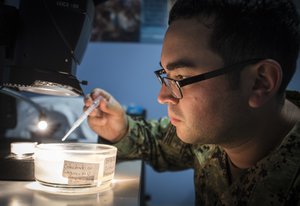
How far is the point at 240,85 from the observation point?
77 centimetres

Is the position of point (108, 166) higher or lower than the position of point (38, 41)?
lower

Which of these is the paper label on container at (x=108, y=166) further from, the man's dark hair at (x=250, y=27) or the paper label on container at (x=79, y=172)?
the man's dark hair at (x=250, y=27)

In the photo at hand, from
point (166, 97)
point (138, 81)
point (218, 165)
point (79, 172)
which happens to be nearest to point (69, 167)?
point (79, 172)

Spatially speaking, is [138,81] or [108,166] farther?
[138,81]

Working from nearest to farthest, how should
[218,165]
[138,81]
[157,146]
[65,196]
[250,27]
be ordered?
[65,196], [250,27], [218,165], [157,146], [138,81]

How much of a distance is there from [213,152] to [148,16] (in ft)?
5.24

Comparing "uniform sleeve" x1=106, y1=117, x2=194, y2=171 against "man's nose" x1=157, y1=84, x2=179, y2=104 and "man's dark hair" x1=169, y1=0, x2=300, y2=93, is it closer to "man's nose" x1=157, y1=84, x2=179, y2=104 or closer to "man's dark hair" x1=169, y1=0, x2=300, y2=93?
"man's nose" x1=157, y1=84, x2=179, y2=104

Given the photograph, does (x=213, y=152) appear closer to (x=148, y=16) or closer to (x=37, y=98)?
(x=37, y=98)

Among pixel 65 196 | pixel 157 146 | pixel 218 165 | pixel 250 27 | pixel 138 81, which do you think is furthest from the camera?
pixel 138 81

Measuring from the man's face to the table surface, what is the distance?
21 cm

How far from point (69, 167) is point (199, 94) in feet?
1.16

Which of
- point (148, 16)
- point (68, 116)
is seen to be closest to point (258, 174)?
point (68, 116)

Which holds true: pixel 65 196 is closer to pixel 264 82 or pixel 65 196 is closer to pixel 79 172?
pixel 79 172

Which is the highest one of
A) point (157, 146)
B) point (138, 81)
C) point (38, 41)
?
point (38, 41)
